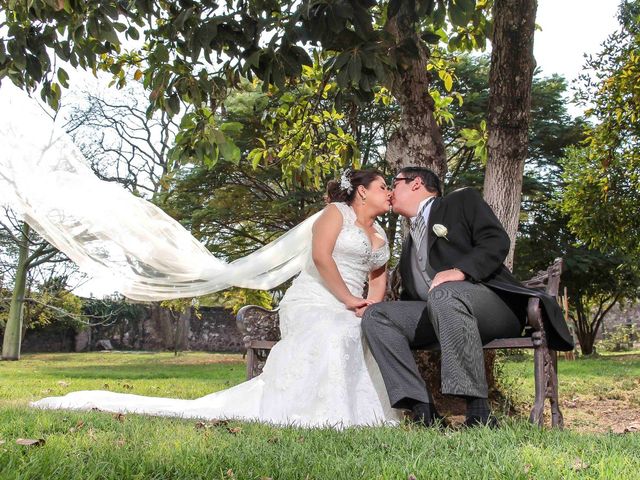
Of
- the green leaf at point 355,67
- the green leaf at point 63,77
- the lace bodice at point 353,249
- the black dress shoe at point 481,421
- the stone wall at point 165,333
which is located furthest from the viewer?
the stone wall at point 165,333

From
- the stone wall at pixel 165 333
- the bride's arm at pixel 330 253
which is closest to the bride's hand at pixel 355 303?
the bride's arm at pixel 330 253

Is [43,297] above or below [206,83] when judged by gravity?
below

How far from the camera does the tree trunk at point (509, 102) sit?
598 cm

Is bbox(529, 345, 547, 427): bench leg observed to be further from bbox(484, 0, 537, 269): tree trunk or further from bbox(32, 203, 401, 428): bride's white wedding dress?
bbox(484, 0, 537, 269): tree trunk

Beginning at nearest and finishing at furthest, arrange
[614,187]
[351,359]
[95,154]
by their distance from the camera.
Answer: [351,359], [614,187], [95,154]

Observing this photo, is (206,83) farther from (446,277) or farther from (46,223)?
(446,277)

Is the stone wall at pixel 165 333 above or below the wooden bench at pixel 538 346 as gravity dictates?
below

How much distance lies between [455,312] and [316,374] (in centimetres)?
130

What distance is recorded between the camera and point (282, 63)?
16.4 ft

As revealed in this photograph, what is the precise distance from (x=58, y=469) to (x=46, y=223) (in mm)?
3360

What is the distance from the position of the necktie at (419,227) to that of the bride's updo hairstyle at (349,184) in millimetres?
755

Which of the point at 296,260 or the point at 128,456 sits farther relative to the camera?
the point at 296,260

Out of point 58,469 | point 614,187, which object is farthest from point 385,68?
point 614,187

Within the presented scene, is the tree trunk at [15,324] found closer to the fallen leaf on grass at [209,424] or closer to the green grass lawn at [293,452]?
the fallen leaf on grass at [209,424]
